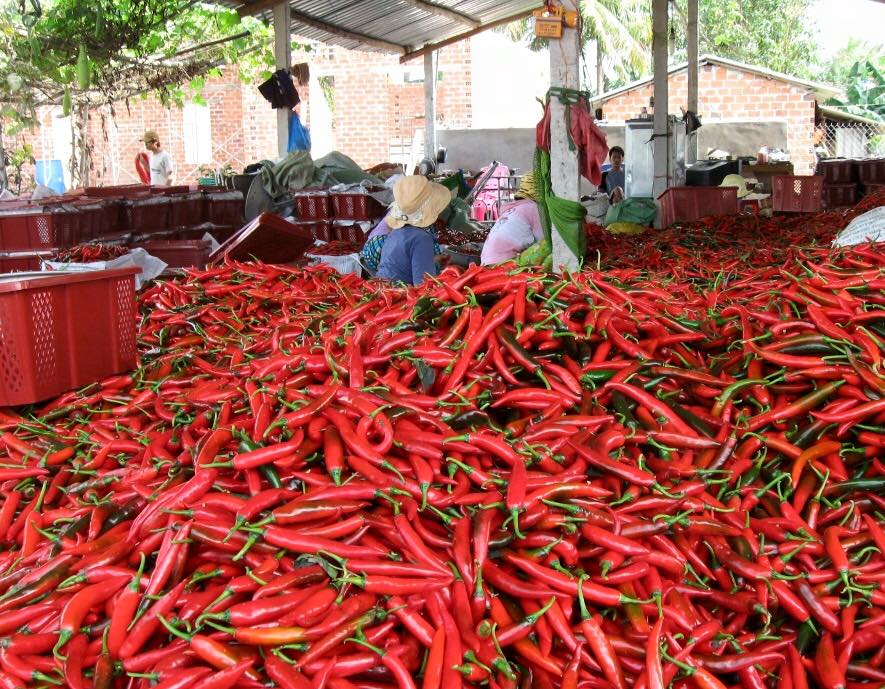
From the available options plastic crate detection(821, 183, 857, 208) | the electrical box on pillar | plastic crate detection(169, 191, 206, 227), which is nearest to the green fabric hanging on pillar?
the electrical box on pillar

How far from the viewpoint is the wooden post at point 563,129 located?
17.2 feet

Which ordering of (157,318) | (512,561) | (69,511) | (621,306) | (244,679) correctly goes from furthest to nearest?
(157,318) → (621,306) → (69,511) → (512,561) → (244,679)

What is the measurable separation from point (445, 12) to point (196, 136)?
34.0ft

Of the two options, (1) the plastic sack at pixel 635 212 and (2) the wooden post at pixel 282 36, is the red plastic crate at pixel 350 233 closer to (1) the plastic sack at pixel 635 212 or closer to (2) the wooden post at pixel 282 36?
(1) the plastic sack at pixel 635 212

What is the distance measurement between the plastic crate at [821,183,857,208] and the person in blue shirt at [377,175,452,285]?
310 inches

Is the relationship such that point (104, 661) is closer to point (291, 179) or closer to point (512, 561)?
point (512, 561)

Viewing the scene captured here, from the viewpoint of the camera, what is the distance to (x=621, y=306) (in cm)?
311

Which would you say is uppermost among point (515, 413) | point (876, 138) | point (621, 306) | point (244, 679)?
point (876, 138)

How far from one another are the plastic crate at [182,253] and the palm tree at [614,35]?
22.5m

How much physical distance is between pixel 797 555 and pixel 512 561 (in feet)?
2.46

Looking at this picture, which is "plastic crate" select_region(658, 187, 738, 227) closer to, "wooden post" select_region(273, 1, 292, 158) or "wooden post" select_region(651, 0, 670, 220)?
"wooden post" select_region(651, 0, 670, 220)

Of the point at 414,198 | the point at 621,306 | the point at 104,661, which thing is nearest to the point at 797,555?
the point at 621,306

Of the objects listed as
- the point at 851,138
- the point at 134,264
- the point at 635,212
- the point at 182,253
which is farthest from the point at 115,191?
the point at 851,138

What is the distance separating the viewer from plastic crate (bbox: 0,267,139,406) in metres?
3.35
